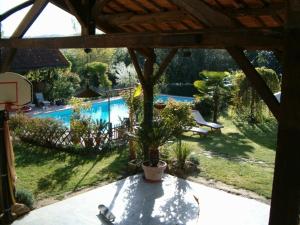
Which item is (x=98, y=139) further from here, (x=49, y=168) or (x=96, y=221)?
(x=96, y=221)

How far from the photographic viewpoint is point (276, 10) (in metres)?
5.49

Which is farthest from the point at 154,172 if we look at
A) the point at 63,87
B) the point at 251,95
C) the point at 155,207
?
the point at 63,87

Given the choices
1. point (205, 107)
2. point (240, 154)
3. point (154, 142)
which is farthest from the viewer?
point (205, 107)

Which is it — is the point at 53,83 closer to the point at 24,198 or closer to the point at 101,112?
the point at 101,112

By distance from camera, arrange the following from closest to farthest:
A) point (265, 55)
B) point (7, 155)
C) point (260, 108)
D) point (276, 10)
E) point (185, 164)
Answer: point (276, 10) < point (7, 155) < point (185, 164) < point (260, 108) < point (265, 55)

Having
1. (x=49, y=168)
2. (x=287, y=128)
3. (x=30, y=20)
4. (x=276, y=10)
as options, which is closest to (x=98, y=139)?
(x=49, y=168)

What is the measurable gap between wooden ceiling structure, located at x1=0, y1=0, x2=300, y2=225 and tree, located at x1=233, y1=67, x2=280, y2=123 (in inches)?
351

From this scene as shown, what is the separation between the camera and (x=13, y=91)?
7.16m

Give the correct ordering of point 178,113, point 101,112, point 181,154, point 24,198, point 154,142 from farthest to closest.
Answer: point 101,112 < point 178,113 < point 181,154 < point 154,142 < point 24,198

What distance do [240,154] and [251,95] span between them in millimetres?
5423

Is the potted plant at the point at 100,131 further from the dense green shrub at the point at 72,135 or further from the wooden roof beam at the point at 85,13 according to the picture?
the wooden roof beam at the point at 85,13

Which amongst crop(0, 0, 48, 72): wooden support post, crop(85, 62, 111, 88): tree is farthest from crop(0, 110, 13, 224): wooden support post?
crop(85, 62, 111, 88): tree

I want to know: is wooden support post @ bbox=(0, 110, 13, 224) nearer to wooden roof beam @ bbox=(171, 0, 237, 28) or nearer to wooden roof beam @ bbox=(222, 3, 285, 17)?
wooden roof beam @ bbox=(171, 0, 237, 28)

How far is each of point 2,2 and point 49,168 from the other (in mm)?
4939
